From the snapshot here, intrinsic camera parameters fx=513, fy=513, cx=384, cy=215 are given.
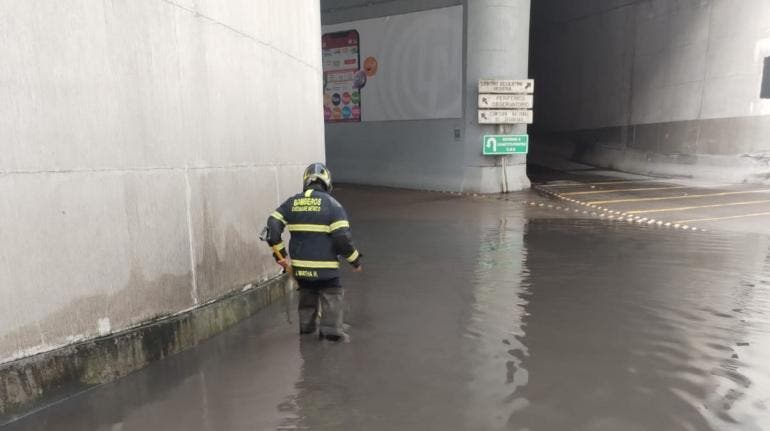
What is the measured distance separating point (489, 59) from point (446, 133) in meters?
2.42

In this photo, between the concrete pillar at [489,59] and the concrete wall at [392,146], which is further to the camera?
the concrete wall at [392,146]

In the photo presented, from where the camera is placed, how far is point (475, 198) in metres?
14.2

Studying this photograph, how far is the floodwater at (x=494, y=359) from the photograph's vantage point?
331 cm

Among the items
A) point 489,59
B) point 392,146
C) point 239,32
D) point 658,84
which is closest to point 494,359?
point 239,32

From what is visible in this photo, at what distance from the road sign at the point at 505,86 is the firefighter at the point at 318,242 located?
10.7 m

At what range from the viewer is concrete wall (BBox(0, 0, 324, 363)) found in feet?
10.6

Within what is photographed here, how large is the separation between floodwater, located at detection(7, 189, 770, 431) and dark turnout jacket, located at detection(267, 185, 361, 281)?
74 cm

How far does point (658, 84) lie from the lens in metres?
18.3

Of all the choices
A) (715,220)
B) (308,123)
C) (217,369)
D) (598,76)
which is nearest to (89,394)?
(217,369)

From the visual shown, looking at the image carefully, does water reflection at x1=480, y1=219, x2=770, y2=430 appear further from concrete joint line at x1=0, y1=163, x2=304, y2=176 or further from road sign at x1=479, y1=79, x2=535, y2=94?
road sign at x1=479, y1=79, x2=535, y2=94

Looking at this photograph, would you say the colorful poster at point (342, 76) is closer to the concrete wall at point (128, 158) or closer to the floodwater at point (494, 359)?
the floodwater at point (494, 359)

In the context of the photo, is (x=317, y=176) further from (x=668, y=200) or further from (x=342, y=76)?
(x=342, y=76)

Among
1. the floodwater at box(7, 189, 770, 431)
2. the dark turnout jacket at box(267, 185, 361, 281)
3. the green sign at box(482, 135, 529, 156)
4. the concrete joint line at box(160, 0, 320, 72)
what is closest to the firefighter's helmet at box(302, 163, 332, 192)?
the dark turnout jacket at box(267, 185, 361, 281)

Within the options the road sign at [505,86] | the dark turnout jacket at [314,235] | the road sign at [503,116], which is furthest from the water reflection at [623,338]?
the road sign at [505,86]
